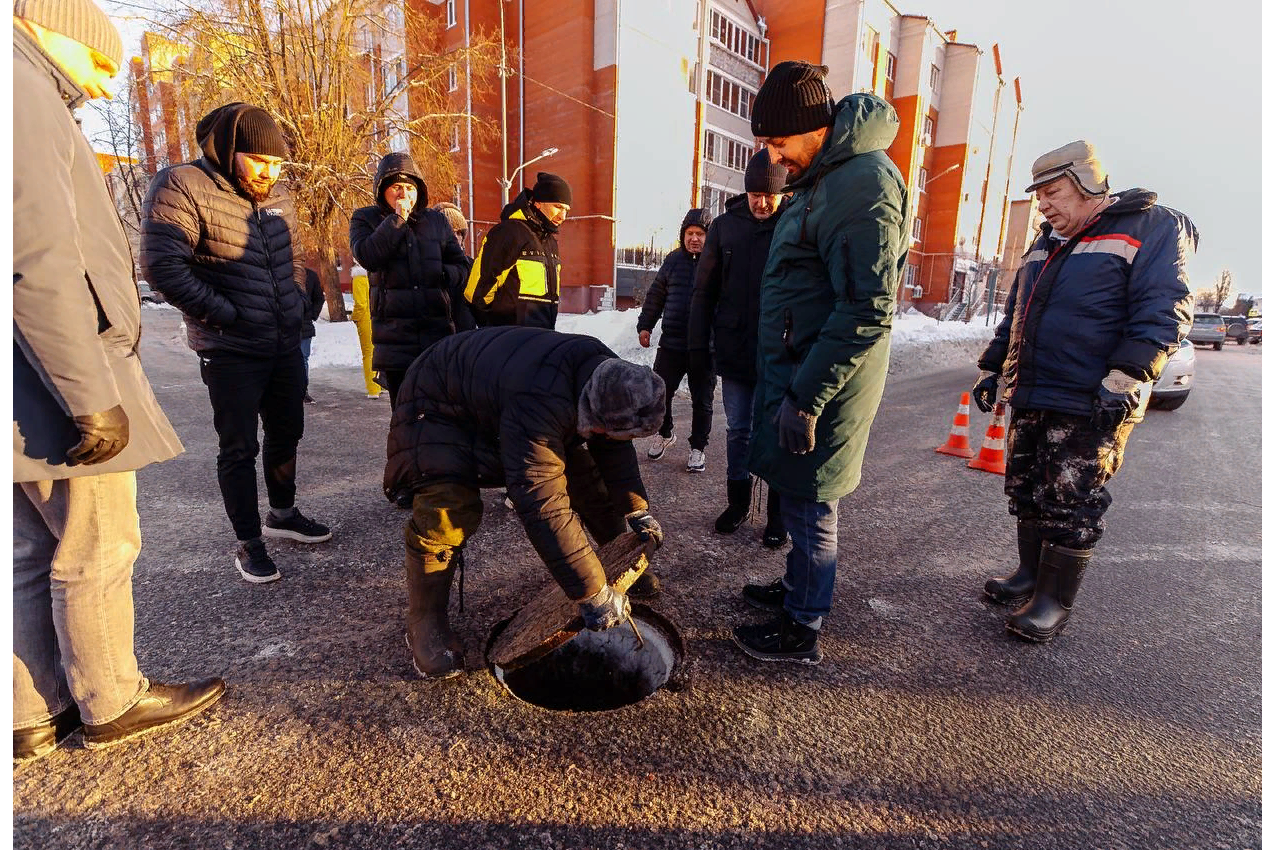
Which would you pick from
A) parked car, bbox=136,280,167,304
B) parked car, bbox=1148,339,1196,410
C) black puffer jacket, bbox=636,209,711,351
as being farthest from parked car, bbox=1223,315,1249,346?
parked car, bbox=136,280,167,304

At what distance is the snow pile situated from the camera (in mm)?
11172

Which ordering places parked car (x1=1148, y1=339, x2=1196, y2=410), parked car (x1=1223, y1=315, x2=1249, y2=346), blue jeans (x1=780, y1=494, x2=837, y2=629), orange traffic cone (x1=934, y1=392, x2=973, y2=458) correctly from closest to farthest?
blue jeans (x1=780, y1=494, x2=837, y2=629) → orange traffic cone (x1=934, y1=392, x2=973, y2=458) → parked car (x1=1148, y1=339, x2=1196, y2=410) → parked car (x1=1223, y1=315, x2=1249, y2=346)

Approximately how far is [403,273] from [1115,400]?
3.75 m

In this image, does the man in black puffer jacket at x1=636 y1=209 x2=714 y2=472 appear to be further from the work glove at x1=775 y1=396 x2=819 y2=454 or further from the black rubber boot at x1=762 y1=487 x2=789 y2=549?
the work glove at x1=775 y1=396 x2=819 y2=454

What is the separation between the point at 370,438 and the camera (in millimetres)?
5789

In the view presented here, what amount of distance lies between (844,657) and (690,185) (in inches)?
1063

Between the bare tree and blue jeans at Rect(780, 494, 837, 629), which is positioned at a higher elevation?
the bare tree

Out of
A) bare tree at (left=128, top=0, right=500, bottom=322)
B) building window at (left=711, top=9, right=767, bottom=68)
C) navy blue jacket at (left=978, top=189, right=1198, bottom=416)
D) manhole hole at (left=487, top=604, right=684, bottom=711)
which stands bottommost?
manhole hole at (left=487, top=604, right=684, bottom=711)

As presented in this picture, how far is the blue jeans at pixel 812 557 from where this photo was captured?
246cm

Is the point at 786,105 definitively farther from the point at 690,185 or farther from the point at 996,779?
the point at 690,185

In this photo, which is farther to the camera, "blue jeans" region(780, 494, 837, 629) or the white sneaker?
the white sneaker

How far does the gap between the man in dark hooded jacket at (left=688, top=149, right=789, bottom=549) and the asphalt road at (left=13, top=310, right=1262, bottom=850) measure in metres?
0.23

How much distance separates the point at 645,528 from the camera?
7.66ft

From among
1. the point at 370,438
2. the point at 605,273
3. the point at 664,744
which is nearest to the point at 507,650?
the point at 664,744
